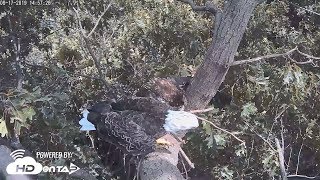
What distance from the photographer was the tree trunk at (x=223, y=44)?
216 cm

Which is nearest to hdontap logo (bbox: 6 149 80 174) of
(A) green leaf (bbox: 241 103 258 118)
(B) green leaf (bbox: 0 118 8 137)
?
(B) green leaf (bbox: 0 118 8 137)

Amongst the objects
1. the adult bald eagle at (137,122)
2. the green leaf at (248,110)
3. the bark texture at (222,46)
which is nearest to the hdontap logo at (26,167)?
the adult bald eagle at (137,122)

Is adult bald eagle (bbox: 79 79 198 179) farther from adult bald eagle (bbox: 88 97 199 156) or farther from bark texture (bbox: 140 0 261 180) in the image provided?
bark texture (bbox: 140 0 261 180)

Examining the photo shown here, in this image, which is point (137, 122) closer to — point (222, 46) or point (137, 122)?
point (137, 122)

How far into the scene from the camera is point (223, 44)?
2.19 m

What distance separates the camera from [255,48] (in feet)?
9.32

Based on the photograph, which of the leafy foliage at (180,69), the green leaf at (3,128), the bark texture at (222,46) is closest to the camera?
the green leaf at (3,128)

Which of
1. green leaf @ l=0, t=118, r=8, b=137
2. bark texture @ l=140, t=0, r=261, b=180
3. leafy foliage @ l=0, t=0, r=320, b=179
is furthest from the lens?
leafy foliage @ l=0, t=0, r=320, b=179

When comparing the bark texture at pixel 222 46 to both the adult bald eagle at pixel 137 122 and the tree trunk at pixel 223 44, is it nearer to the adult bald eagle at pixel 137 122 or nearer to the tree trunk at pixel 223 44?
the tree trunk at pixel 223 44

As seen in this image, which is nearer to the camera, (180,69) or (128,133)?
(128,133)

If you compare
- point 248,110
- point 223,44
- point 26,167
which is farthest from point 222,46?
point 26,167

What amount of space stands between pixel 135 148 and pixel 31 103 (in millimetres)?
483

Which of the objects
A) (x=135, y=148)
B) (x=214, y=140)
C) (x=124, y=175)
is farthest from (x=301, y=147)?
(x=135, y=148)

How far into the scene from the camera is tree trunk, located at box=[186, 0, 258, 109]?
85.2 inches
